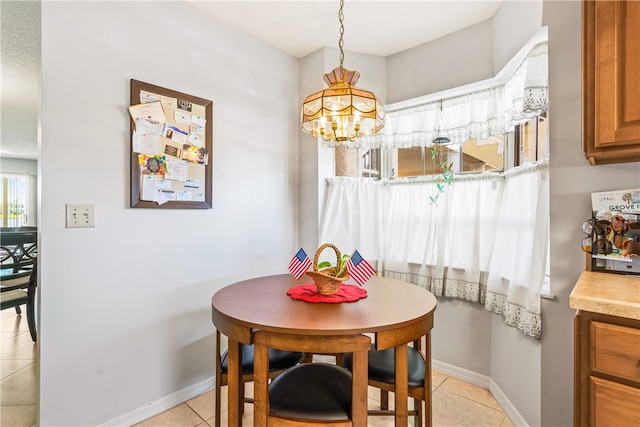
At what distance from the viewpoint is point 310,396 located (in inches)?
50.3

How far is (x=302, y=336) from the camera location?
1.17m

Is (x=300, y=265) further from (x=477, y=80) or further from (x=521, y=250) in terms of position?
(x=477, y=80)

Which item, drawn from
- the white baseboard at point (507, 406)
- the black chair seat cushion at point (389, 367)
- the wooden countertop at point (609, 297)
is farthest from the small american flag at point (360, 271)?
the white baseboard at point (507, 406)

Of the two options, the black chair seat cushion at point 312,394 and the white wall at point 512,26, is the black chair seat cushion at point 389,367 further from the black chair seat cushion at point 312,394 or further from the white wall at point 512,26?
the white wall at point 512,26

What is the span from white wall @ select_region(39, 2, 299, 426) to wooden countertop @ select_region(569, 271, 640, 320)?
1.98 metres

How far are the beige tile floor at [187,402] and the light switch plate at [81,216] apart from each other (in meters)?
0.49

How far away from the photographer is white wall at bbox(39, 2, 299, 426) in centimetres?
158

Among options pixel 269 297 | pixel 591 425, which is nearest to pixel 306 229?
pixel 269 297

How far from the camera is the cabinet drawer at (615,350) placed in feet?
2.84

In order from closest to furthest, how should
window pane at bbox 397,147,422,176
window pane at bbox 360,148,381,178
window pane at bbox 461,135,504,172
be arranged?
window pane at bbox 461,135,504,172, window pane at bbox 397,147,422,176, window pane at bbox 360,148,381,178

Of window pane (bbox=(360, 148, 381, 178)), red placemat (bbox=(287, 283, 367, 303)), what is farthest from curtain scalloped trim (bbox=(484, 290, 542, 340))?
window pane (bbox=(360, 148, 381, 178))

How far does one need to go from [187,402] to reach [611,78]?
2.68m

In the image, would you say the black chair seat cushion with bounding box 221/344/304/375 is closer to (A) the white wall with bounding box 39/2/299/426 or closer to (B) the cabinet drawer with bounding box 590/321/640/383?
(A) the white wall with bounding box 39/2/299/426

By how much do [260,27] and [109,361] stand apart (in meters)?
2.37
